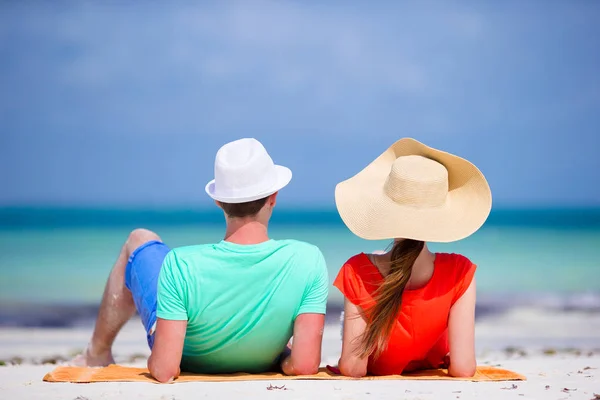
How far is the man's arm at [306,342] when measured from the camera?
11.2ft

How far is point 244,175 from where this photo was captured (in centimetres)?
333

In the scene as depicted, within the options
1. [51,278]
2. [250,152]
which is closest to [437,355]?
[250,152]

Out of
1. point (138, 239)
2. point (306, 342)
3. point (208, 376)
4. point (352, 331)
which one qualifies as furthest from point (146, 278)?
point (352, 331)

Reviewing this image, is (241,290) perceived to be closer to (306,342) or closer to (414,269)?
(306,342)

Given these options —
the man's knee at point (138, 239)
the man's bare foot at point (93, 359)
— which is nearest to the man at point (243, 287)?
the man's knee at point (138, 239)

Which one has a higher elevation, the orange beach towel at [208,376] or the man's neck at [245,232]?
the man's neck at [245,232]

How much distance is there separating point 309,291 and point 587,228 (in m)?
25.2

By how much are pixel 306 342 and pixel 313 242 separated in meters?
16.8

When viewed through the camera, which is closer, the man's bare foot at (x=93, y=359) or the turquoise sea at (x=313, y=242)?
the man's bare foot at (x=93, y=359)

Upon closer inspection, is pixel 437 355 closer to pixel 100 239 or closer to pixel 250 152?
pixel 250 152

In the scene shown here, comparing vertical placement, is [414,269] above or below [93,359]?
above

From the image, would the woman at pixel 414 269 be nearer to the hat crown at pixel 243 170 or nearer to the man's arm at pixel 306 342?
the man's arm at pixel 306 342

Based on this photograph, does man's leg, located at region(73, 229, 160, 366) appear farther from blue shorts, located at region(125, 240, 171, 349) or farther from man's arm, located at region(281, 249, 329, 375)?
man's arm, located at region(281, 249, 329, 375)

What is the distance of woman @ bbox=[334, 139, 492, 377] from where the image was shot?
3.36 m
